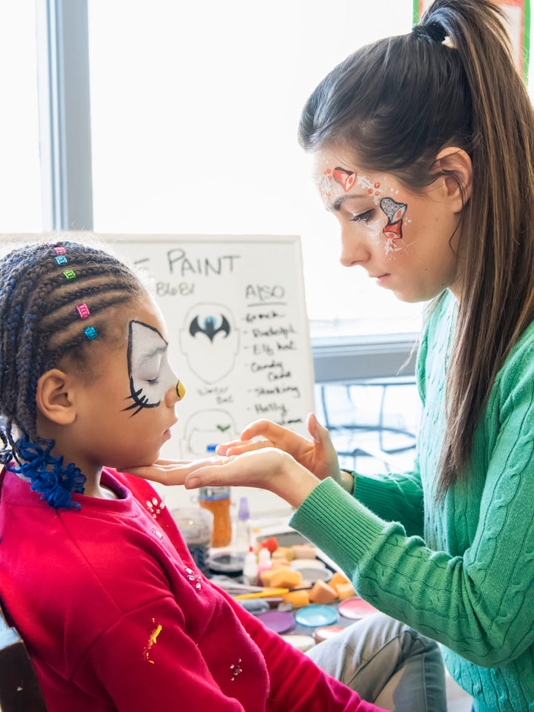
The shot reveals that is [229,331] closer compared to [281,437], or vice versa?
[281,437]

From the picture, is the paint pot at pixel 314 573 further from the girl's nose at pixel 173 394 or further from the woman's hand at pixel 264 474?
the girl's nose at pixel 173 394

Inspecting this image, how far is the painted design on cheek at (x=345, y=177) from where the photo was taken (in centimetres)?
96

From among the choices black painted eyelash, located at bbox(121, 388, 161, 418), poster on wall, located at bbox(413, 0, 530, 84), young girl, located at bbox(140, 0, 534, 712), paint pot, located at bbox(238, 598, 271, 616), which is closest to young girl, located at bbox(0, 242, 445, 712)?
black painted eyelash, located at bbox(121, 388, 161, 418)

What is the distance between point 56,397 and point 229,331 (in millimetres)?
981

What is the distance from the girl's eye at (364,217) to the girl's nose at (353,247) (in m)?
0.02

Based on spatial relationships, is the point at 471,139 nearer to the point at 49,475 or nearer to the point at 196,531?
the point at 49,475

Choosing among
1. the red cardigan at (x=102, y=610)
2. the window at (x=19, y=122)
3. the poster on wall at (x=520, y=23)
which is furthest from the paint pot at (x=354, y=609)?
the poster on wall at (x=520, y=23)

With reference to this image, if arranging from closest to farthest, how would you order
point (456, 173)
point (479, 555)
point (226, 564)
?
point (479, 555), point (456, 173), point (226, 564)

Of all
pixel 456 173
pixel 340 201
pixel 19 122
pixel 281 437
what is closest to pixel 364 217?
pixel 340 201

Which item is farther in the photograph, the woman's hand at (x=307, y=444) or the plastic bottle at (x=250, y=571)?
the plastic bottle at (x=250, y=571)

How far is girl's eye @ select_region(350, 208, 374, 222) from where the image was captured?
38.1 inches

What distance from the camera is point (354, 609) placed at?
4.12 ft

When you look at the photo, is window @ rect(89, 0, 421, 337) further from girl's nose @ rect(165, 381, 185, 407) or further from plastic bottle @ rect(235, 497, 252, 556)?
girl's nose @ rect(165, 381, 185, 407)

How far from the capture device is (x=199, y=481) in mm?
832
